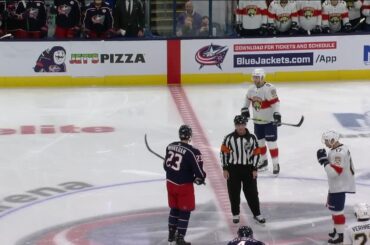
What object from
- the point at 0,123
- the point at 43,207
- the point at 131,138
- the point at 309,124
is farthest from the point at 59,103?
the point at 43,207

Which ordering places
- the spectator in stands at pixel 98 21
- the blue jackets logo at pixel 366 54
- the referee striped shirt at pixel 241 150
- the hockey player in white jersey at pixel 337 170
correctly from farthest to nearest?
the blue jackets logo at pixel 366 54 → the spectator in stands at pixel 98 21 → the referee striped shirt at pixel 241 150 → the hockey player in white jersey at pixel 337 170

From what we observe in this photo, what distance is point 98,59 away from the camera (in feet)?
49.4

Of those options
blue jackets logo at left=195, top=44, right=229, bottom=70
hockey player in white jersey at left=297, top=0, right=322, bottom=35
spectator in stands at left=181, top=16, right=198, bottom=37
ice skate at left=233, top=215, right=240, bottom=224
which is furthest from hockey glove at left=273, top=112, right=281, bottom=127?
hockey player in white jersey at left=297, top=0, right=322, bottom=35

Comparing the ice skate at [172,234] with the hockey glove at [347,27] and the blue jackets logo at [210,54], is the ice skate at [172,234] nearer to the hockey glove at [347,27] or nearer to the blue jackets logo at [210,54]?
the blue jackets logo at [210,54]

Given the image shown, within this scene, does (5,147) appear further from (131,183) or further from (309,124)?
(309,124)

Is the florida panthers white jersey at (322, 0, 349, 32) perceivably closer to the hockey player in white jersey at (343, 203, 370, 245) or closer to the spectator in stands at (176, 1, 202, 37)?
the spectator in stands at (176, 1, 202, 37)

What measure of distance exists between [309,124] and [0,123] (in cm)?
406

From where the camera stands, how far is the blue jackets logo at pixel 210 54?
15.2 metres

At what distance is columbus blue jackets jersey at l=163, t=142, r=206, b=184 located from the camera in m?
7.76

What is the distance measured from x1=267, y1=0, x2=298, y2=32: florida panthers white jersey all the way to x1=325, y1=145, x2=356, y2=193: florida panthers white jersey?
8.15 m

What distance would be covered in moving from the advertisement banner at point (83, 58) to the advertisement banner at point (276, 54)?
0.57 m

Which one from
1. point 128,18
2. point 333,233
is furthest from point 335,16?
point 333,233

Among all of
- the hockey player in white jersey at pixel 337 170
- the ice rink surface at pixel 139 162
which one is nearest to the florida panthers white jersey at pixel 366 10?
the ice rink surface at pixel 139 162

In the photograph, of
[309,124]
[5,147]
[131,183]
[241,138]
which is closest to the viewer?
[241,138]
